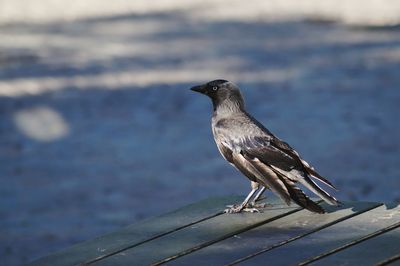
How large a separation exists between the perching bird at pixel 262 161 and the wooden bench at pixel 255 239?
0.09 meters

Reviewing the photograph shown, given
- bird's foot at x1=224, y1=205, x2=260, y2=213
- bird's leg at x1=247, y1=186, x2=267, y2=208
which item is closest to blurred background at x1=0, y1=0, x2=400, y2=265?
bird's leg at x1=247, y1=186, x2=267, y2=208

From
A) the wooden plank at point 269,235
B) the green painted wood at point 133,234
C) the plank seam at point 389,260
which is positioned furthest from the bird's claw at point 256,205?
the plank seam at point 389,260

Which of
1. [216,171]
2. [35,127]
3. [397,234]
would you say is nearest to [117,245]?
[397,234]

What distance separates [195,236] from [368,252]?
0.69 metres

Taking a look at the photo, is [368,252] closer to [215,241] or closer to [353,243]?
[353,243]

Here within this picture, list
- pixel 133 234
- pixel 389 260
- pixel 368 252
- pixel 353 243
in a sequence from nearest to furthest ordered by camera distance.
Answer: pixel 389 260 < pixel 368 252 < pixel 353 243 < pixel 133 234

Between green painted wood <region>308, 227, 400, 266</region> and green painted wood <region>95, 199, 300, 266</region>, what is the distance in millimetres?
509

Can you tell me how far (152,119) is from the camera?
11.8 metres

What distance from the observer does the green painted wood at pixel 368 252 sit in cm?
363

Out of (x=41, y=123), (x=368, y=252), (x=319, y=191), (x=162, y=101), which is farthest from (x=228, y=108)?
(x=162, y=101)

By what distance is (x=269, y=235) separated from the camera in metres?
4.11

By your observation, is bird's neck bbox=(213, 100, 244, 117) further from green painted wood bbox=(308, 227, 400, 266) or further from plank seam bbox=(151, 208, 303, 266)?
green painted wood bbox=(308, 227, 400, 266)

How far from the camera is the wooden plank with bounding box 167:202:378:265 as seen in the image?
3800 millimetres

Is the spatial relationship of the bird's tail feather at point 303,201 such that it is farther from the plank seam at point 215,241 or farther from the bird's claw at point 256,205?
the bird's claw at point 256,205
